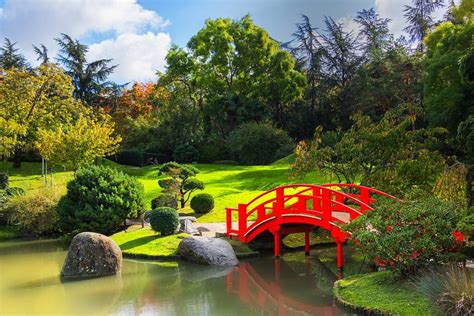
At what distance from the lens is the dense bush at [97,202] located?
1918cm

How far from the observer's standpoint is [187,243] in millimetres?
15922

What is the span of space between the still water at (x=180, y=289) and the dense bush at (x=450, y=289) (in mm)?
1901

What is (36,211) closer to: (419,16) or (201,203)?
(201,203)

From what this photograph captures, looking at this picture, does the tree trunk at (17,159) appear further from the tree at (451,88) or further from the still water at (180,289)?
the tree at (451,88)

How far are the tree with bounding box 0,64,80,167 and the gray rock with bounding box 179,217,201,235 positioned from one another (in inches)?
634

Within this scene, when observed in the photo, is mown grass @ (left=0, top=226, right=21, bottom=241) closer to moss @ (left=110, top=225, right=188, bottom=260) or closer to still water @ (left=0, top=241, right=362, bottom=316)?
still water @ (left=0, top=241, right=362, bottom=316)

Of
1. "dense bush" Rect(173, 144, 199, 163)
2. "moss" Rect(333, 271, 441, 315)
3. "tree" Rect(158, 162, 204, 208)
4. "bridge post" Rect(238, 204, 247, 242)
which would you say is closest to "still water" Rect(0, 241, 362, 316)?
"moss" Rect(333, 271, 441, 315)

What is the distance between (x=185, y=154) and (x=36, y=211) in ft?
71.3

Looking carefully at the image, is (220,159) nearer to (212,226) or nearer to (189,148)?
(189,148)

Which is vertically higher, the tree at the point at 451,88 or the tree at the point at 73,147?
the tree at the point at 451,88

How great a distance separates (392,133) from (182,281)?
28.8ft

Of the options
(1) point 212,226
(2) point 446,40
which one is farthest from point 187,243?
(2) point 446,40

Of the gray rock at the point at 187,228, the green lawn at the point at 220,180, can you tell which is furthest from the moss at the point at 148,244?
the green lawn at the point at 220,180

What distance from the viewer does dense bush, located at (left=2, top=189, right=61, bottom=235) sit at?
21281mm
